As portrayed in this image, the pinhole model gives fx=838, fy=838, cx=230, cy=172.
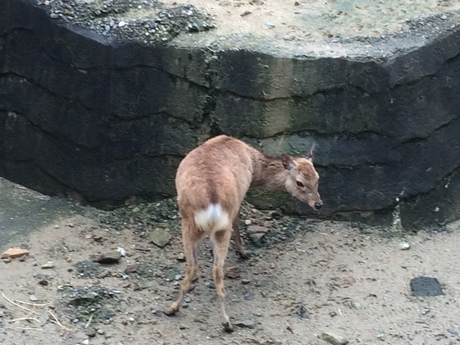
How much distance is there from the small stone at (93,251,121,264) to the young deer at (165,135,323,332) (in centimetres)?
65

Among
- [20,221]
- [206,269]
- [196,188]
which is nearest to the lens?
[196,188]

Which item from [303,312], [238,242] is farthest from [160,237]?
[303,312]

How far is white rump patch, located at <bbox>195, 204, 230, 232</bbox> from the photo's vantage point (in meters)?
4.73

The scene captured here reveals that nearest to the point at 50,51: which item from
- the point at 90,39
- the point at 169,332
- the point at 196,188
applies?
the point at 90,39

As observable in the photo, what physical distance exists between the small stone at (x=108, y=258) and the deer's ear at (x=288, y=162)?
4.15ft

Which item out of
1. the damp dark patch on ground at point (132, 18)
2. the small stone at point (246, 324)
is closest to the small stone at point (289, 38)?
the damp dark patch on ground at point (132, 18)

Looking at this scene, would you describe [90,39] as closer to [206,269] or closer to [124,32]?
[124,32]

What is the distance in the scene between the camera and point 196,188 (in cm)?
480

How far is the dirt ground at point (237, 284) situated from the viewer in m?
4.98

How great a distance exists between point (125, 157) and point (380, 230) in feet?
6.18

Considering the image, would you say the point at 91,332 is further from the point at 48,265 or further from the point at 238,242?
the point at 238,242

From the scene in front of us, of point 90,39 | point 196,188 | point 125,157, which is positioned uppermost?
point 90,39

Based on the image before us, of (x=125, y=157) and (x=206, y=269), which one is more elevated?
(x=125, y=157)

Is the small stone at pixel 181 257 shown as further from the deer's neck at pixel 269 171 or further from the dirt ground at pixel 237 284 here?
the deer's neck at pixel 269 171
